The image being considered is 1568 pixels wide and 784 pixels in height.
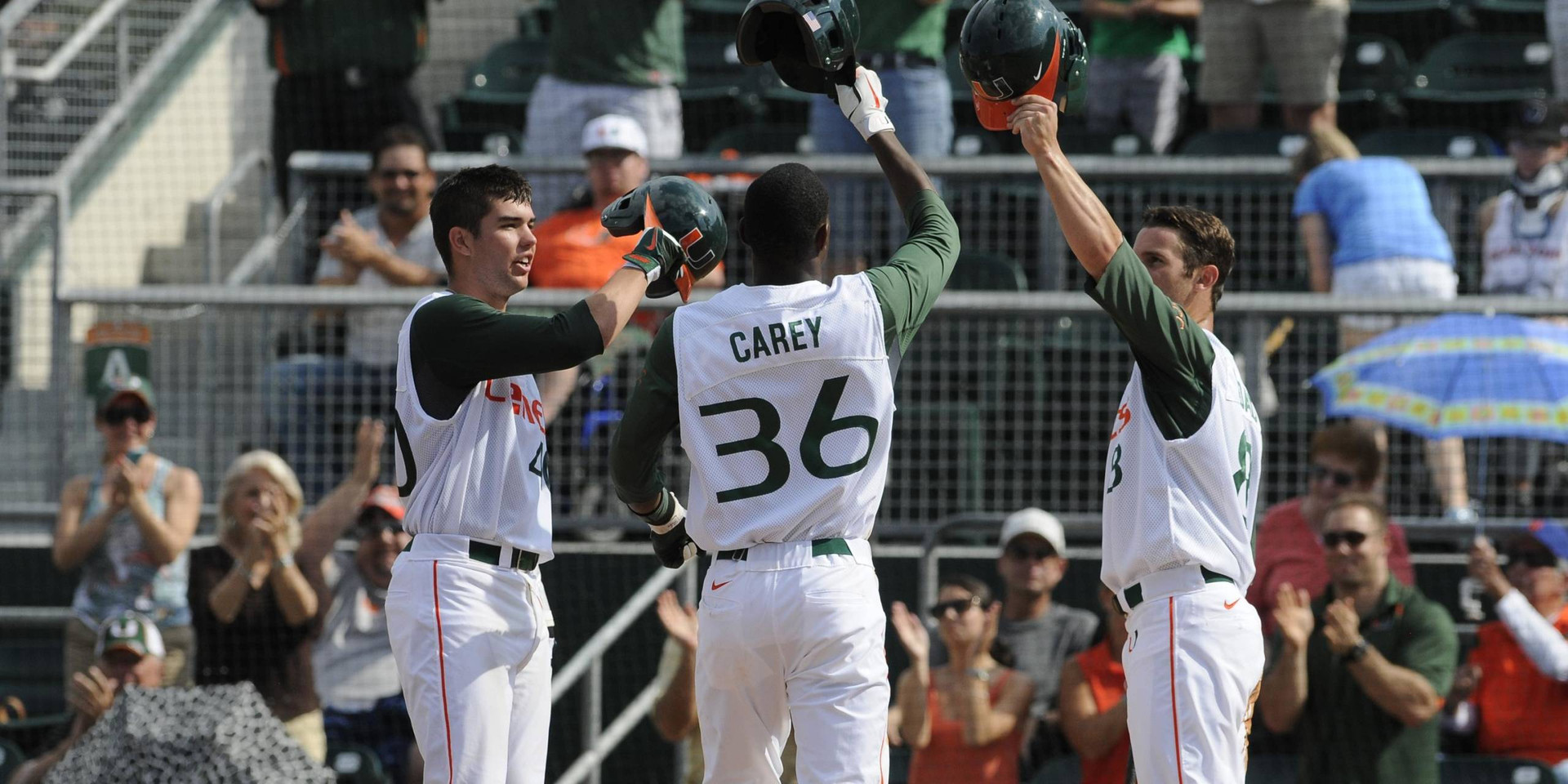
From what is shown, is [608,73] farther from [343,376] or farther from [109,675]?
[109,675]

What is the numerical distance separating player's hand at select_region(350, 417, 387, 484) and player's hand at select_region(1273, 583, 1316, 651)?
10.8 ft

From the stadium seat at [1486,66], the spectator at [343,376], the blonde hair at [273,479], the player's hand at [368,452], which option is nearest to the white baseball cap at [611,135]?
the spectator at [343,376]

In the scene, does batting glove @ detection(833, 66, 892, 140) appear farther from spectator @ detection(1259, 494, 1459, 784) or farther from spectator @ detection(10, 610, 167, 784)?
spectator @ detection(10, 610, 167, 784)

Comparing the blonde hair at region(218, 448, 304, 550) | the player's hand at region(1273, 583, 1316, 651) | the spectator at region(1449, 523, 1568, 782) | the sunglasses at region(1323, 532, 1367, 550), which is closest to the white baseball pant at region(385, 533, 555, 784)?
the blonde hair at region(218, 448, 304, 550)

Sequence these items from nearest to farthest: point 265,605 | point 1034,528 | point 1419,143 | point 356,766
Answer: point 1034,528 → point 356,766 → point 265,605 → point 1419,143

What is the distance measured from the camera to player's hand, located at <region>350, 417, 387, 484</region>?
724 centimetres

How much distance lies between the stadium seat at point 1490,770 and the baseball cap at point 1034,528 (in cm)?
157

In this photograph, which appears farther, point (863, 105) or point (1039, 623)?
point (1039, 623)

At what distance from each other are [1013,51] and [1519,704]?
3734mm

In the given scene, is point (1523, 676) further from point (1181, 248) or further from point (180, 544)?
point (180, 544)

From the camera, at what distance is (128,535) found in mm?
7801

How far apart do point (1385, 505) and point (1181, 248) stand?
10.2ft

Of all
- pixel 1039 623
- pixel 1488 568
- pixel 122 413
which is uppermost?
pixel 122 413

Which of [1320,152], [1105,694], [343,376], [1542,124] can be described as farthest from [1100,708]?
[1542,124]
